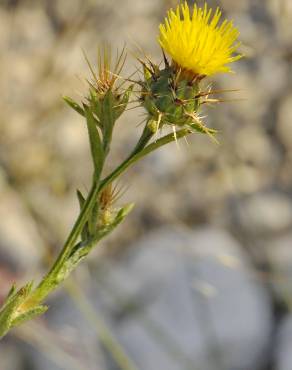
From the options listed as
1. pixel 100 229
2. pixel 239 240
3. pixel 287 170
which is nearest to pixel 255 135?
pixel 287 170

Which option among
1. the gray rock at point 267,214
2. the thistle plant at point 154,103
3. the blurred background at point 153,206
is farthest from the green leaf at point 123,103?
the gray rock at point 267,214

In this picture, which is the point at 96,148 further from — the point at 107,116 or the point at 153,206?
the point at 153,206


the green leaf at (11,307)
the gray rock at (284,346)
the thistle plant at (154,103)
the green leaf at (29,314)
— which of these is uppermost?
the thistle plant at (154,103)

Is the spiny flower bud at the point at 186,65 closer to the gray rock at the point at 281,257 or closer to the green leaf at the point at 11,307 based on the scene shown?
the green leaf at the point at 11,307

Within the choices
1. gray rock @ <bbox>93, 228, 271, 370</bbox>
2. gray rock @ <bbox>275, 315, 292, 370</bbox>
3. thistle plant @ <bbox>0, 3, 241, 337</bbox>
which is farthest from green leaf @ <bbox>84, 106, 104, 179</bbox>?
gray rock @ <bbox>275, 315, 292, 370</bbox>

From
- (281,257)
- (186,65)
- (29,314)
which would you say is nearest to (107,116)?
(186,65)
